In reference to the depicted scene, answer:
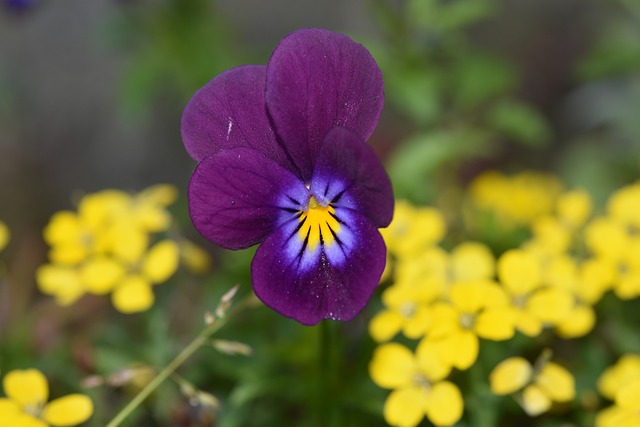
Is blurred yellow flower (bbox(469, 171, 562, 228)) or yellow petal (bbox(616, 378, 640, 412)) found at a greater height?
blurred yellow flower (bbox(469, 171, 562, 228))

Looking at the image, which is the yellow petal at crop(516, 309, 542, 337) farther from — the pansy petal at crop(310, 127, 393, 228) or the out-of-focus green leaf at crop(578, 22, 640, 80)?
the out-of-focus green leaf at crop(578, 22, 640, 80)

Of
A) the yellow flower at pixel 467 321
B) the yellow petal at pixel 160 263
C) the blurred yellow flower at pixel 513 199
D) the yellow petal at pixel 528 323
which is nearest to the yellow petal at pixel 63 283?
the yellow petal at pixel 160 263

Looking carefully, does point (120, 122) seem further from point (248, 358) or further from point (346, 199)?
point (346, 199)

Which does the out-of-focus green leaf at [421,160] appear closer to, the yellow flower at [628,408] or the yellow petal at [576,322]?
the yellow petal at [576,322]

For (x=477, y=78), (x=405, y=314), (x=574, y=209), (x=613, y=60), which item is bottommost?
(x=405, y=314)

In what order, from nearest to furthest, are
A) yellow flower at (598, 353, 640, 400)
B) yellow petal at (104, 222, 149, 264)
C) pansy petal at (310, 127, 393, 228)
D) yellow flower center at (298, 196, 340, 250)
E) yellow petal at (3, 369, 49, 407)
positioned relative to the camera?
1. pansy petal at (310, 127, 393, 228)
2. yellow flower center at (298, 196, 340, 250)
3. yellow petal at (3, 369, 49, 407)
4. yellow flower at (598, 353, 640, 400)
5. yellow petal at (104, 222, 149, 264)

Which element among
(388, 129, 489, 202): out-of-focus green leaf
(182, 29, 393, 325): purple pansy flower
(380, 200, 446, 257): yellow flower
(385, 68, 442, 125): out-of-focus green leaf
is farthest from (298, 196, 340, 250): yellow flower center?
(385, 68, 442, 125): out-of-focus green leaf

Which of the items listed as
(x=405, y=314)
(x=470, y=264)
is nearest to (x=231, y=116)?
(x=405, y=314)

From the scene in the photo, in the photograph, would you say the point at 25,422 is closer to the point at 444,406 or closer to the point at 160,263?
the point at 160,263
